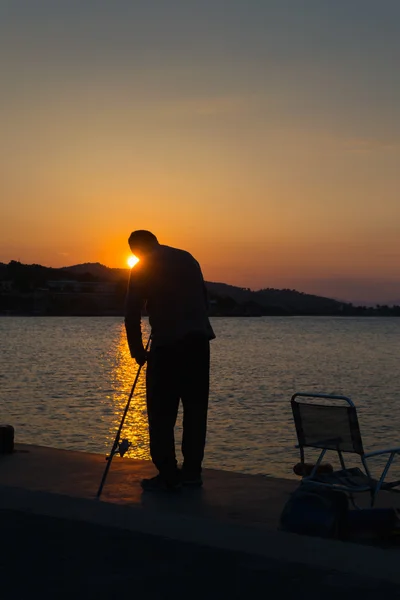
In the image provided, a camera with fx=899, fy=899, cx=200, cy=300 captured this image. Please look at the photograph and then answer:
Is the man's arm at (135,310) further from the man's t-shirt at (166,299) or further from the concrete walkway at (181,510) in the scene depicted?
the concrete walkway at (181,510)

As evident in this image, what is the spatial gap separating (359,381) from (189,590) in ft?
138

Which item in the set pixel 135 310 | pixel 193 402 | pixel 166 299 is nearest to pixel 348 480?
pixel 193 402

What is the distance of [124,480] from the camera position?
266 inches

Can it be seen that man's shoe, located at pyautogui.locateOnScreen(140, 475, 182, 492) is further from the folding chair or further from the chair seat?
the chair seat

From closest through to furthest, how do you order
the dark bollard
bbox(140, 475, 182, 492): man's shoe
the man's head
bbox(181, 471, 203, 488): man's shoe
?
bbox(140, 475, 182, 492): man's shoe, bbox(181, 471, 203, 488): man's shoe, the man's head, the dark bollard

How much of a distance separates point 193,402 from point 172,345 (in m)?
0.44

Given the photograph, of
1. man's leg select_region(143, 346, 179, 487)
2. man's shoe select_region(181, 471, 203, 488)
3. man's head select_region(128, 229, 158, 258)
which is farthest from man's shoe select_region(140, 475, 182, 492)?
man's head select_region(128, 229, 158, 258)

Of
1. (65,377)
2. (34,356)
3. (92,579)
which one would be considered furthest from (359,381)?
(92,579)

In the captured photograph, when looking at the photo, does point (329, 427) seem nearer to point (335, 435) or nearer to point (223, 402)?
point (335, 435)

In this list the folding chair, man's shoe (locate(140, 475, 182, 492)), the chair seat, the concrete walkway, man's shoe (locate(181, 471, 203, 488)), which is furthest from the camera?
man's shoe (locate(181, 471, 203, 488))

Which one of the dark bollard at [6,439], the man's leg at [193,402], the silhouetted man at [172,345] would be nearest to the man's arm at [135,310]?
the silhouetted man at [172,345]

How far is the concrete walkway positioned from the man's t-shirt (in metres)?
1.10

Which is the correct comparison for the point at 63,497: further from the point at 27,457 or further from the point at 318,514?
the point at 27,457

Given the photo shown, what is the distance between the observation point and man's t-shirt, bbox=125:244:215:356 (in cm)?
653
